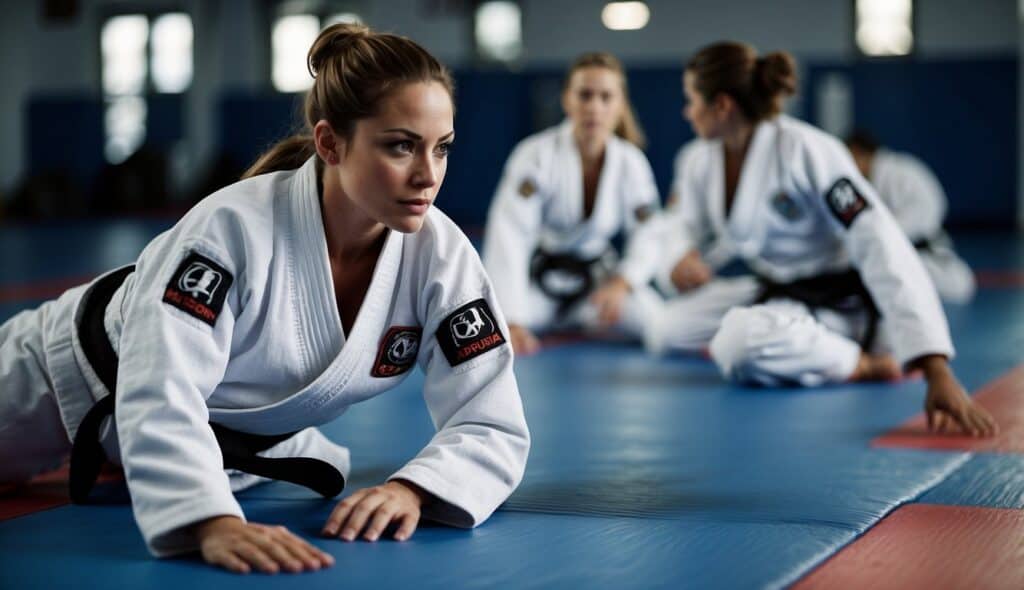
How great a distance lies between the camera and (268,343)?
233cm

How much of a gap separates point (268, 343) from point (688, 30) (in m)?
13.1

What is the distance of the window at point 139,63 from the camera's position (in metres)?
17.2

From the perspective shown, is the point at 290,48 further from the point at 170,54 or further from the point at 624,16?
the point at 624,16

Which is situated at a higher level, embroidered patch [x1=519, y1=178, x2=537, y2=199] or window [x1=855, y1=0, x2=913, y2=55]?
window [x1=855, y1=0, x2=913, y2=55]

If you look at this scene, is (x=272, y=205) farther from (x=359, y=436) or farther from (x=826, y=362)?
(x=826, y=362)

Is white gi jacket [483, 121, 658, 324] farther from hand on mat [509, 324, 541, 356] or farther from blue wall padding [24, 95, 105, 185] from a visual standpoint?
blue wall padding [24, 95, 105, 185]

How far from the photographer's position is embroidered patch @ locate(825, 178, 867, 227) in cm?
391

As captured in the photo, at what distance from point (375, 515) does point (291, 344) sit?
0.36m

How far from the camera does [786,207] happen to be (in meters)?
4.38

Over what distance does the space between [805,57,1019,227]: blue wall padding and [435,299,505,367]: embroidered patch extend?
469 inches

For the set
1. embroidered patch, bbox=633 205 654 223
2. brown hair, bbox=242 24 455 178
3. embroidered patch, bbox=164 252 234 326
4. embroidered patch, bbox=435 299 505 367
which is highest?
brown hair, bbox=242 24 455 178

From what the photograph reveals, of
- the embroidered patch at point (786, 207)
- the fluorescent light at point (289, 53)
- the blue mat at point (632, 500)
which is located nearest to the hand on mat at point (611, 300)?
the blue mat at point (632, 500)

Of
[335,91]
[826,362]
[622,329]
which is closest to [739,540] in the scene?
[335,91]

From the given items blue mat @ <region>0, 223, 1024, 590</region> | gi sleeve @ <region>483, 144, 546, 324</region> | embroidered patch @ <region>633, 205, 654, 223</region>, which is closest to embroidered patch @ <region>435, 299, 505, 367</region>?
blue mat @ <region>0, 223, 1024, 590</region>
